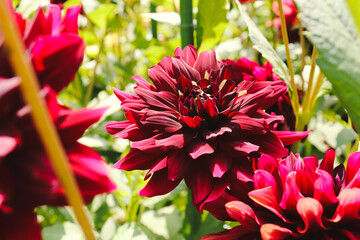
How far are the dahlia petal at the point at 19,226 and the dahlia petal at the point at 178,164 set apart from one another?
15 cm

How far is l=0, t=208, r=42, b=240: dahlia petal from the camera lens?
183 millimetres

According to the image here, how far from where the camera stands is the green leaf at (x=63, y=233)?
19.6 inches

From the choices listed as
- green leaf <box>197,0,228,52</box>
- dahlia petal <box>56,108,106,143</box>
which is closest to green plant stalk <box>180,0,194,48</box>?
green leaf <box>197,0,228,52</box>

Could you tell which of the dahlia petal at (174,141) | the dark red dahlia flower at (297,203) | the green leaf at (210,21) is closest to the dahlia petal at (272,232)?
the dark red dahlia flower at (297,203)

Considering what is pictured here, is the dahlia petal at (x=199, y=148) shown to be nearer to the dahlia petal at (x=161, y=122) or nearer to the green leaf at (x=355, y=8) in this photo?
the dahlia petal at (x=161, y=122)

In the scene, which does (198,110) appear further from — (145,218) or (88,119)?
(145,218)

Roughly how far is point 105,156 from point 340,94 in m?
0.60

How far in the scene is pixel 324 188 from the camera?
0.96ft

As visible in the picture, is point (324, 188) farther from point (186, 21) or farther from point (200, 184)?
point (186, 21)

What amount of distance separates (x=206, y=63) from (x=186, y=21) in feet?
0.43

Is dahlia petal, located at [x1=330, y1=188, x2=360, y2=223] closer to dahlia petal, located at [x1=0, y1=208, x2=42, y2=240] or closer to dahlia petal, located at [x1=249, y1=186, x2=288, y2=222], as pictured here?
dahlia petal, located at [x1=249, y1=186, x2=288, y2=222]

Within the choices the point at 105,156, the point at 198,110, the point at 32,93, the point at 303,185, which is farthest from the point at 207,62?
the point at 105,156

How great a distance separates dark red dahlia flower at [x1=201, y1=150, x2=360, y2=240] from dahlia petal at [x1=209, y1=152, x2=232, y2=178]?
22 mm

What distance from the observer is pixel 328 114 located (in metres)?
0.75
